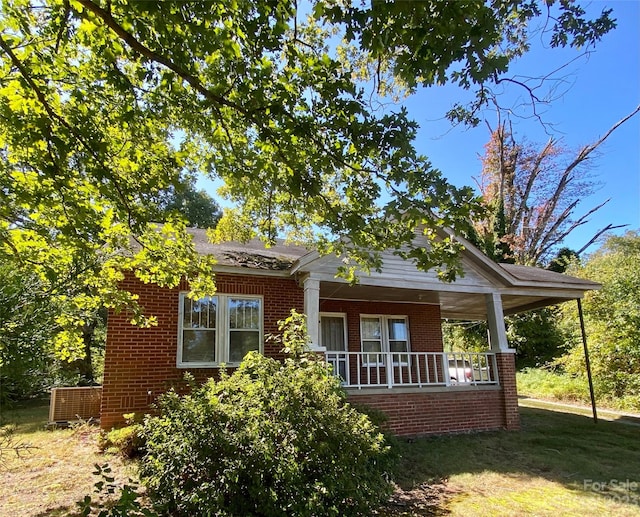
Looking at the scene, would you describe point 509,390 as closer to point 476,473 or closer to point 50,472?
point 476,473

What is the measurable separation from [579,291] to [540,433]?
13.7 feet

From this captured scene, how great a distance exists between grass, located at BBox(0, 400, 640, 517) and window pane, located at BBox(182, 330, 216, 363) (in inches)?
92.0

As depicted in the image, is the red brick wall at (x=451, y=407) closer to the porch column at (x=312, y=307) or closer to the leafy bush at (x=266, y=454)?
the porch column at (x=312, y=307)

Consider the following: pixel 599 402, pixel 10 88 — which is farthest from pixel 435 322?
pixel 10 88

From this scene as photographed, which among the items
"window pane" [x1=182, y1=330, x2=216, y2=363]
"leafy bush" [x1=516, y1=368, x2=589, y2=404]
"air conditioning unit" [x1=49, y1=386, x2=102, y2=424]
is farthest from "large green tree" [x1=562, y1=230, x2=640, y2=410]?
"air conditioning unit" [x1=49, y1=386, x2=102, y2=424]

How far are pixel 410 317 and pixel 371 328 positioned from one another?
1.40 meters

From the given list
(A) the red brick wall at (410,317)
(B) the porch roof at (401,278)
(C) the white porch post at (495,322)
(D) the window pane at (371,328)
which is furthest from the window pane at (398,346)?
(C) the white porch post at (495,322)

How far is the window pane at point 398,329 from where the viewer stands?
43.2 ft

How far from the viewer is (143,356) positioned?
809 centimetres

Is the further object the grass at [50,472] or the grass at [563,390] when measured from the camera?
the grass at [563,390]

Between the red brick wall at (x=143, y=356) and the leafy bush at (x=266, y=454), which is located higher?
the red brick wall at (x=143, y=356)

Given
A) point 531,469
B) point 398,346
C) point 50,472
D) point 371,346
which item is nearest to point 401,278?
point 371,346

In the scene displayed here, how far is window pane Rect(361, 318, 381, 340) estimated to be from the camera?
42.3ft

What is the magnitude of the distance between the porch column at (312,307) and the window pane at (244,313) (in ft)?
3.91
